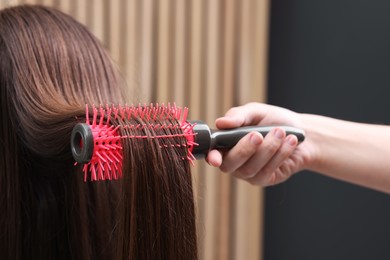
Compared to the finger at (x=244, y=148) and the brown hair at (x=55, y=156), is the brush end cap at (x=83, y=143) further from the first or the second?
the finger at (x=244, y=148)

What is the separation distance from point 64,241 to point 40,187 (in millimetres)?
89

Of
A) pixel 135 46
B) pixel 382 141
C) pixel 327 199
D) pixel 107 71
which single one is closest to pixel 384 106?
pixel 327 199

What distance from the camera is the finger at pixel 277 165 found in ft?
2.53

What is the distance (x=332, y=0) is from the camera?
5.91 feet

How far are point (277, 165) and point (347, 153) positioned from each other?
24 cm

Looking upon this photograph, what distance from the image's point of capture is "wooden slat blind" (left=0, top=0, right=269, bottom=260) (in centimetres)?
176

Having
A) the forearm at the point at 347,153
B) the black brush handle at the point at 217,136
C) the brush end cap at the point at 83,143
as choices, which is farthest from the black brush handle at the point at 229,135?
the forearm at the point at 347,153

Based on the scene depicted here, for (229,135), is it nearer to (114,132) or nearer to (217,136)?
(217,136)

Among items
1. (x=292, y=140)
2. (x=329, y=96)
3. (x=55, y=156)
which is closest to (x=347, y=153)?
(x=292, y=140)

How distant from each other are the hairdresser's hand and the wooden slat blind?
0.79 m

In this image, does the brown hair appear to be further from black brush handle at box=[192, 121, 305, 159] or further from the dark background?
the dark background

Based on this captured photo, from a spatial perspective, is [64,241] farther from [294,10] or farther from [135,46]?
[294,10]

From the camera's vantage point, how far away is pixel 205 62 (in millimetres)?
1896

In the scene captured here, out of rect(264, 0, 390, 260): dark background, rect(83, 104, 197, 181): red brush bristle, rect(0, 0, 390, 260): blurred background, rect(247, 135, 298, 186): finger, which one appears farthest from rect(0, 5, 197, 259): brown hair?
rect(264, 0, 390, 260): dark background
